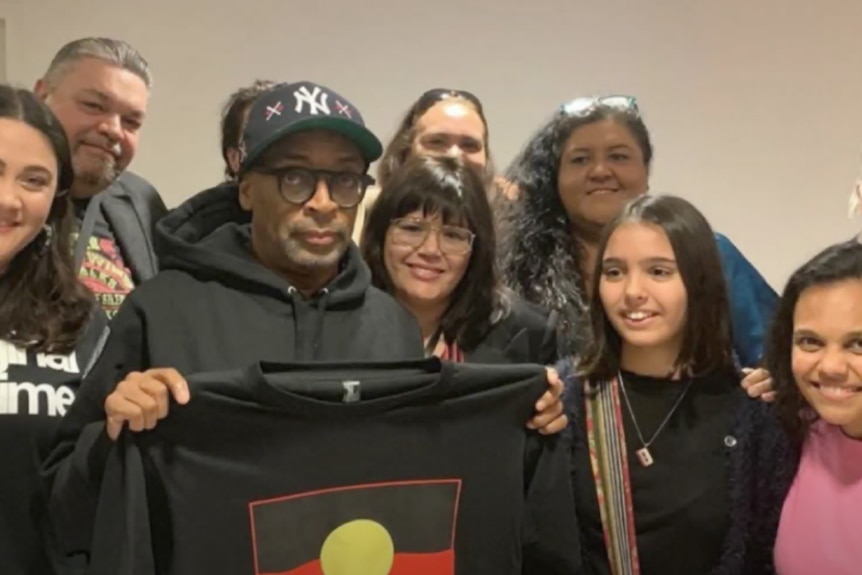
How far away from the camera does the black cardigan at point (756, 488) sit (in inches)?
58.5

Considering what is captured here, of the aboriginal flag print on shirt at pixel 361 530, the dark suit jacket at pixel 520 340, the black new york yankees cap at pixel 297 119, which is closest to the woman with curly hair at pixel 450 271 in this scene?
the dark suit jacket at pixel 520 340

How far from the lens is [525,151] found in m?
2.28

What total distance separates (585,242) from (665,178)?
114 centimetres

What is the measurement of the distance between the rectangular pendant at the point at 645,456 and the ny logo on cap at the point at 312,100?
28.7 inches

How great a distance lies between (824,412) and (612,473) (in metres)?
0.34

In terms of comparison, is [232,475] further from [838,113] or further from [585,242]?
[838,113]

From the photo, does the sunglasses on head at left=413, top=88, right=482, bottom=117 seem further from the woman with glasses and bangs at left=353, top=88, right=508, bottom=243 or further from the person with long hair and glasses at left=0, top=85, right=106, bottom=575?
the person with long hair and glasses at left=0, top=85, right=106, bottom=575

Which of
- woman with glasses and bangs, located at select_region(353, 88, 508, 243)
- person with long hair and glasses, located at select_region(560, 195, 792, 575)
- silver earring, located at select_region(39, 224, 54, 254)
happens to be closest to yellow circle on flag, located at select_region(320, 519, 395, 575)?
person with long hair and glasses, located at select_region(560, 195, 792, 575)

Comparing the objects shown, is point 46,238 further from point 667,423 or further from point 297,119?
point 667,423

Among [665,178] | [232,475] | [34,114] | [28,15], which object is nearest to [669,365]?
[232,475]

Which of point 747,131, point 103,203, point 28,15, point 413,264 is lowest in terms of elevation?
point 413,264

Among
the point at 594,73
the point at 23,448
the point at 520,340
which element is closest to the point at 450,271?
the point at 520,340

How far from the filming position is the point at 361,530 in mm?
1280

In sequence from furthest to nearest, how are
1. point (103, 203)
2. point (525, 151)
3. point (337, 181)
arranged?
point (525, 151)
point (103, 203)
point (337, 181)
